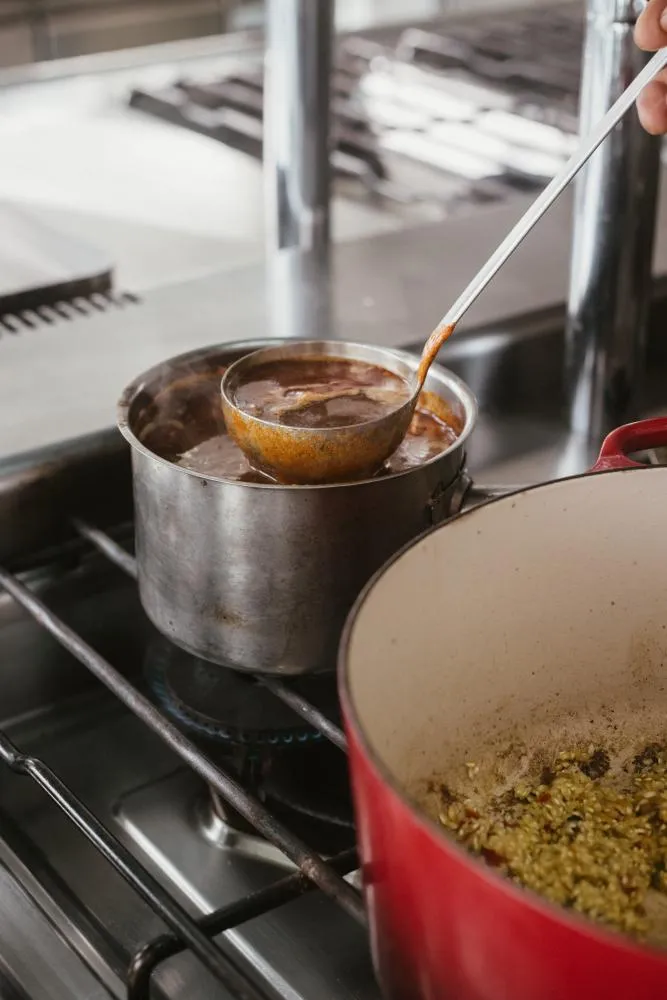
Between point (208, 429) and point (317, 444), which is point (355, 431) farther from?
point (208, 429)

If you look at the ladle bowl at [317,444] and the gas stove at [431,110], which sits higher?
the ladle bowl at [317,444]

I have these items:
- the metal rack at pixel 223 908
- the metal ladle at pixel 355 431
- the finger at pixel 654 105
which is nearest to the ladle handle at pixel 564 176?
the metal ladle at pixel 355 431

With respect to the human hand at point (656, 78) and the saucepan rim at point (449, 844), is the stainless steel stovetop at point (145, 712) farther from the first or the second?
the human hand at point (656, 78)

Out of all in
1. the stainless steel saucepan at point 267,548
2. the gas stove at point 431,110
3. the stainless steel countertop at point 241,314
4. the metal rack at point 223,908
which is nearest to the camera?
the metal rack at point 223,908

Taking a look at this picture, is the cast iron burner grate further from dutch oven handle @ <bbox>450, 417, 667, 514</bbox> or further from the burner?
dutch oven handle @ <bbox>450, 417, 667, 514</bbox>

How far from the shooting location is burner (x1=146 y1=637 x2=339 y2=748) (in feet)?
2.21

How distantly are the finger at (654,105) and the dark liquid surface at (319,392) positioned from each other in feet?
0.73

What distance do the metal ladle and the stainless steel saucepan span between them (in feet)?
0.09

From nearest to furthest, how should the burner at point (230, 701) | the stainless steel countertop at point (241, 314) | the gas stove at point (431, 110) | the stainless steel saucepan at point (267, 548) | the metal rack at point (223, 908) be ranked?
1. the metal rack at point (223, 908)
2. the stainless steel saucepan at point (267, 548)
3. the burner at point (230, 701)
4. the stainless steel countertop at point (241, 314)
5. the gas stove at point (431, 110)

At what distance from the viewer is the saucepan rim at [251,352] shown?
57 centimetres

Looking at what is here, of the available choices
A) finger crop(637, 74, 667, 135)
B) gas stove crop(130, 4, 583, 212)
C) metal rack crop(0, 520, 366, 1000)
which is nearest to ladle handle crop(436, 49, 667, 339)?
finger crop(637, 74, 667, 135)

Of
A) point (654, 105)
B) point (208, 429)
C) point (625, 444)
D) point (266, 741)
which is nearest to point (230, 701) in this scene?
point (266, 741)

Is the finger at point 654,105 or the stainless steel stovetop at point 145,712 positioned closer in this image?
the stainless steel stovetop at point 145,712

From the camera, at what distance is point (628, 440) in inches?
24.0
